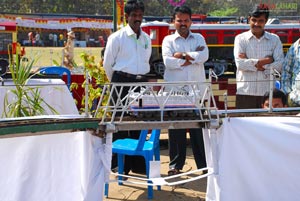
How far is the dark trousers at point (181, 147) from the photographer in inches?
171

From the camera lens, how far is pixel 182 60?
420 cm

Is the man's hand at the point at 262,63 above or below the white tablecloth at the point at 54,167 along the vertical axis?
above

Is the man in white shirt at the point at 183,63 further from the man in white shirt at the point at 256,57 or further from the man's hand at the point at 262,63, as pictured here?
the man's hand at the point at 262,63

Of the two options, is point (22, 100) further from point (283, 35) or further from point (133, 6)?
point (283, 35)

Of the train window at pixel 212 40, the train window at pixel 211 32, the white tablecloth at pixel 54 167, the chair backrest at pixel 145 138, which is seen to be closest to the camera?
the white tablecloth at pixel 54 167

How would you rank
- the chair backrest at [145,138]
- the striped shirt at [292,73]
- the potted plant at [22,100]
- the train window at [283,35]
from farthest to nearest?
the train window at [283,35], the chair backrest at [145,138], the striped shirt at [292,73], the potted plant at [22,100]

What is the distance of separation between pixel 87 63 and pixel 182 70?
1605mm

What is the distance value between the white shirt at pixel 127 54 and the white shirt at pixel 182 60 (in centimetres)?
20

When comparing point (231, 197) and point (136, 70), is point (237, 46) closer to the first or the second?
point (136, 70)

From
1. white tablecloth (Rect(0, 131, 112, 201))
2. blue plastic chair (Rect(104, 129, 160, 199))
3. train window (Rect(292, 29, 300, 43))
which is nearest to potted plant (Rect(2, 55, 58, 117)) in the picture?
white tablecloth (Rect(0, 131, 112, 201))

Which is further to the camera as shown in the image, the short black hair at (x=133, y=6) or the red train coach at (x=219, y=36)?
the red train coach at (x=219, y=36)

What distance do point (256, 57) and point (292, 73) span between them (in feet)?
1.46

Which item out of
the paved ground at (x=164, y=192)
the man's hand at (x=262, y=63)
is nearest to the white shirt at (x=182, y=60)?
the man's hand at (x=262, y=63)

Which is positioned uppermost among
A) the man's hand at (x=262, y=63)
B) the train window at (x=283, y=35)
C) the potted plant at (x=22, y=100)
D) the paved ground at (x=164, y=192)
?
the train window at (x=283, y=35)
